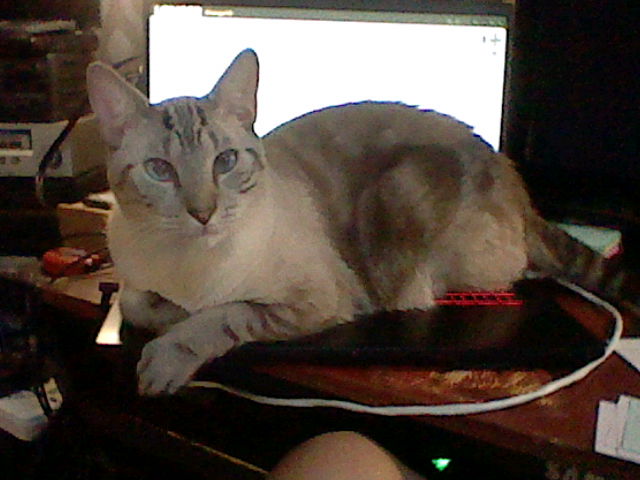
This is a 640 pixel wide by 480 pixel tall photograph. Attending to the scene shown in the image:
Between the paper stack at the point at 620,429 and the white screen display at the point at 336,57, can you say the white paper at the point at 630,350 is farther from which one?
the white screen display at the point at 336,57

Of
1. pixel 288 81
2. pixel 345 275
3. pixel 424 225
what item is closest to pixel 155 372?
pixel 345 275

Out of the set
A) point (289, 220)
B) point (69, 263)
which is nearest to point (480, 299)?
point (289, 220)

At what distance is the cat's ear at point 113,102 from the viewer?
780mm

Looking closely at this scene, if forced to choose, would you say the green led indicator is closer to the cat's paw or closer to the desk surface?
the desk surface

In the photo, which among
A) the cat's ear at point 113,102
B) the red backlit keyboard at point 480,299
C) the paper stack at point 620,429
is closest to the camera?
the paper stack at point 620,429

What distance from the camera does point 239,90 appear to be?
0.84m

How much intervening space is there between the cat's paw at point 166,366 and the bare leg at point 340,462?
0.14m

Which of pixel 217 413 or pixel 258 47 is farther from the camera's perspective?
pixel 258 47

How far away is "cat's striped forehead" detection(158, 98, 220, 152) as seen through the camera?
0.80 metres

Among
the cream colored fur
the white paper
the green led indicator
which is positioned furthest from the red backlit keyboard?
the green led indicator

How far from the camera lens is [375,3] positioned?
120 cm

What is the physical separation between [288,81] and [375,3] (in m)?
0.19

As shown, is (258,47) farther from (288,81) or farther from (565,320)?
(565,320)

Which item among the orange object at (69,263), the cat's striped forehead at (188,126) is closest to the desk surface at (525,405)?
the cat's striped forehead at (188,126)
